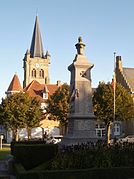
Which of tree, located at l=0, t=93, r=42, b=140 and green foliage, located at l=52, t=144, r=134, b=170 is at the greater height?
tree, located at l=0, t=93, r=42, b=140

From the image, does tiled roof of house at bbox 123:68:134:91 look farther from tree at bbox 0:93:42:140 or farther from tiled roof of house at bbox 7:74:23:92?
tiled roof of house at bbox 7:74:23:92

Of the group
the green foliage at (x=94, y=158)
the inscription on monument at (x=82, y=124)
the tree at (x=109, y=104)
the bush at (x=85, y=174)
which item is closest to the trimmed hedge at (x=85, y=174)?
the bush at (x=85, y=174)

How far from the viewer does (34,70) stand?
364ft

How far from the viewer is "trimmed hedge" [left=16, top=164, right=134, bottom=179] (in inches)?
484

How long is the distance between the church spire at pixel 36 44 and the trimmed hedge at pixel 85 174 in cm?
9757

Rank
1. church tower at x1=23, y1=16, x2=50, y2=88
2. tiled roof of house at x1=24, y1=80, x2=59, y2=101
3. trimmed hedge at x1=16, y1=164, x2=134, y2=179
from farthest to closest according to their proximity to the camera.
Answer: church tower at x1=23, y1=16, x2=50, y2=88 → tiled roof of house at x1=24, y1=80, x2=59, y2=101 → trimmed hedge at x1=16, y1=164, x2=134, y2=179

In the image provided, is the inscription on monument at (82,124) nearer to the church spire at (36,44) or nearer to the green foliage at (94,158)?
the green foliage at (94,158)

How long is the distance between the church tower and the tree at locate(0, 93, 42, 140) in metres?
51.7

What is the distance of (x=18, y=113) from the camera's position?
178ft

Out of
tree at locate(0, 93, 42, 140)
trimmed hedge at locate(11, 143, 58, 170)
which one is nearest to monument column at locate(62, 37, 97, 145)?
trimmed hedge at locate(11, 143, 58, 170)

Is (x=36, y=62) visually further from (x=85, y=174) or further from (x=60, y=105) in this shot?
(x=85, y=174)

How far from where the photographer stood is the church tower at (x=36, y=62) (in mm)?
108500

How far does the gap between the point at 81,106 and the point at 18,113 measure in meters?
34.9

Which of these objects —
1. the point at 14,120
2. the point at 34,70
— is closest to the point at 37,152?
the point at 14,120
